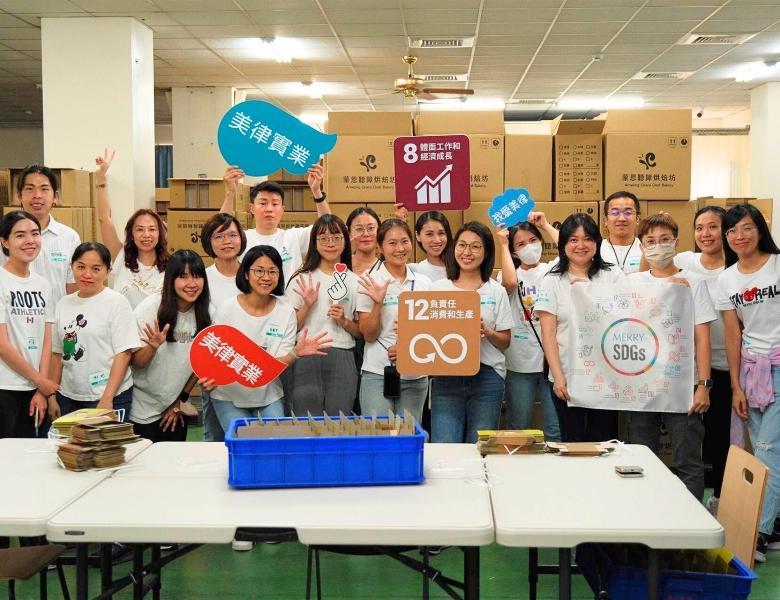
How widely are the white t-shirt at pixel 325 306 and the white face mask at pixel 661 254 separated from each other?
1273 mm

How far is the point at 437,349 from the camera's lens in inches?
121

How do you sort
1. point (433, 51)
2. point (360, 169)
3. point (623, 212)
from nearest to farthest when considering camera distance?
point (623, 212) < point (360, 169) < point (433, 51)

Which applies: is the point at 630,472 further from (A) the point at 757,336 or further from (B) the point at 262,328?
(B) the point at 262,328

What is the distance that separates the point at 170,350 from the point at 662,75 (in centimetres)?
882

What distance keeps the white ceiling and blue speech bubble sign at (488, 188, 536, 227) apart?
3616mm

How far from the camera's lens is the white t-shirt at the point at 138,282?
3.79 meters

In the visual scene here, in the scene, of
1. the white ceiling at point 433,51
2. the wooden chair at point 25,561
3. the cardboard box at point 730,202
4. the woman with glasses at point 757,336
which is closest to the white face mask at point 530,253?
the woman with glasses at point 757,336

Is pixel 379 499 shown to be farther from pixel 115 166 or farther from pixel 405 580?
pixel 115 166

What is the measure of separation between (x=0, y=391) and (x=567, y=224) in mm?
2517

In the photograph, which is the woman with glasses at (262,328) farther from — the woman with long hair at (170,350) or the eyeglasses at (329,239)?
the eyeglasses at (329,239)

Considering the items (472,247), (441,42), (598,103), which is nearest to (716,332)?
(472,247)

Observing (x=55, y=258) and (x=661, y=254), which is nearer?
(x=661, y=254)

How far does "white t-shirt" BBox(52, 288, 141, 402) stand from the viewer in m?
3.30

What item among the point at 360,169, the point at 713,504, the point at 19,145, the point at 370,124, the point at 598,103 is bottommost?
the point at 713,504
